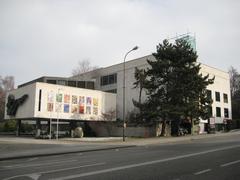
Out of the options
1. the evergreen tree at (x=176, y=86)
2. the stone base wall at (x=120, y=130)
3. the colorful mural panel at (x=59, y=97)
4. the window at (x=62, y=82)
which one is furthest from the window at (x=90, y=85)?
the evergreen tree at (x=176, y=86)

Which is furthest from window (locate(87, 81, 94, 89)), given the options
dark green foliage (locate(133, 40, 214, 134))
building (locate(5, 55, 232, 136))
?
dark green foliage (locate(133, 40, 214, 134))

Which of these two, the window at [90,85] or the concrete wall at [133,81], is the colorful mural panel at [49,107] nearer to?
the concrete wall at [133,81]

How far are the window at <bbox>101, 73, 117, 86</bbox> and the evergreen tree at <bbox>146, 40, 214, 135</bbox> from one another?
20.2 metres

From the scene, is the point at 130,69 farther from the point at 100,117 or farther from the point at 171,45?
the point at 171,45

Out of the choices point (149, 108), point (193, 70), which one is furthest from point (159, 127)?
point (193, 70)

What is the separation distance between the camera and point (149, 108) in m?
45.5

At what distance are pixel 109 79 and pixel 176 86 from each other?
26.6m

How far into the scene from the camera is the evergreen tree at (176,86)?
43375mm

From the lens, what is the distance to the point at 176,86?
44.2 metres

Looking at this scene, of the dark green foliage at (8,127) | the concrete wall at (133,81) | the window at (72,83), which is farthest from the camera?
the dark green foliage at (8,127)

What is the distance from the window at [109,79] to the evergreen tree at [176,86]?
20.2m

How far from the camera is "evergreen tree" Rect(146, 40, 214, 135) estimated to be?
4338 cm

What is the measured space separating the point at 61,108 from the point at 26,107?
594 cm

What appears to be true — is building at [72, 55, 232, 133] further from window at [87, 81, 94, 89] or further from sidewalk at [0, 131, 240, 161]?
sidewalk at [0, 131, 240, 161]
